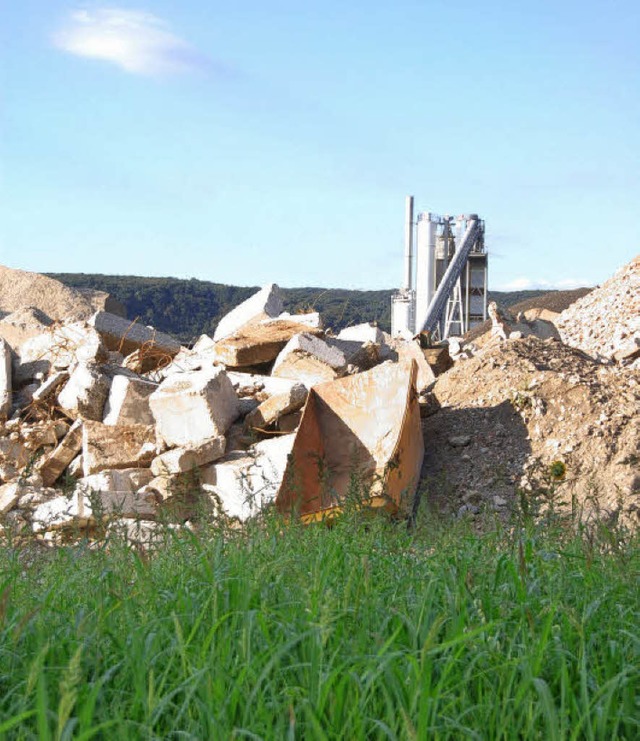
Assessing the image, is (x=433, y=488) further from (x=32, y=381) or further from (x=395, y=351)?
(x=32, y=381)

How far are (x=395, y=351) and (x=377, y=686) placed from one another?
764 cm

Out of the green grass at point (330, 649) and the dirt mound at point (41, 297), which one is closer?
the green grass at point (330, 649)

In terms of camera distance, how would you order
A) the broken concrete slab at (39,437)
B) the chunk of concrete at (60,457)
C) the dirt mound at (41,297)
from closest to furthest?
the chunk of concrete at (60,457) → the broken concrete slab at (39,437) → the dirt mound at (41,297)

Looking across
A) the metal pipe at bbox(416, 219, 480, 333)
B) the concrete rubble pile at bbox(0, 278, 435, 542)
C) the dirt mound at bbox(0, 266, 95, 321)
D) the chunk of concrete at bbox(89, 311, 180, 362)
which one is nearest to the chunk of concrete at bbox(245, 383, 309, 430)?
the concrete rubble pile at bbox(0, 278, 435, 542)

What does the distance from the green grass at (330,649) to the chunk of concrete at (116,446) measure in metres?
4.13

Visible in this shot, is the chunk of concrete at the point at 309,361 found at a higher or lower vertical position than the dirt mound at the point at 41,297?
lower

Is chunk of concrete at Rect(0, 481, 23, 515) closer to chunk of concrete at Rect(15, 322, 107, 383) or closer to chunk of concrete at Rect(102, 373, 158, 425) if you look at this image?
chunk of concrete at Rect(102, 373, 158, 425)

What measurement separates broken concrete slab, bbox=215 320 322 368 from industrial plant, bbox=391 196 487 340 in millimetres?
18847

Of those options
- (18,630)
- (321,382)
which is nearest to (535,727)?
(18,630)

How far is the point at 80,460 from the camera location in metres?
7.94

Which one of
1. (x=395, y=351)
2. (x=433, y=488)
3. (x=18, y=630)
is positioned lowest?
(x=433, y=488)

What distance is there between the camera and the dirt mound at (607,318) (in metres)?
14.5

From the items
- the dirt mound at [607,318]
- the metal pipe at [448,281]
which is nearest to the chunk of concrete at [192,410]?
the dirt mound at [607,318]

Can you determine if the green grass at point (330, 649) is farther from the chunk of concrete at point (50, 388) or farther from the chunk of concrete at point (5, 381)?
the chunk of concrete at point (5, 381)
